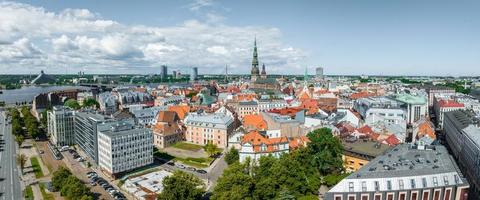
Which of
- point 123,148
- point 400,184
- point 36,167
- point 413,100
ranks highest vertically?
point 413,100

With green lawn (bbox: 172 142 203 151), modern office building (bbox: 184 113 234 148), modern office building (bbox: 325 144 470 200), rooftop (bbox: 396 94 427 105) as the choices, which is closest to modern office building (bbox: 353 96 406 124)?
rooftop (bbox: 396 94 427 105)

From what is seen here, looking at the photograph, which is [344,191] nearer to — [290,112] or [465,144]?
[465,144]

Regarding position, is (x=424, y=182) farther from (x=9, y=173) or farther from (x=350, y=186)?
(x=9, y=173)

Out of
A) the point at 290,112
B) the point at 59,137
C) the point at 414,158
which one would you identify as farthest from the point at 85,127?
the point at 414,158

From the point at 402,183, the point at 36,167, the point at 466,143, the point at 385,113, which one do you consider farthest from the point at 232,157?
the point at 385,113

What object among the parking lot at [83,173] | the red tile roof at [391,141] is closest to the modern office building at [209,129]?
the parking lot at [83,173]

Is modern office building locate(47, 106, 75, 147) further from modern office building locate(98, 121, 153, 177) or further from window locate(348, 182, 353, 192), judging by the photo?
window locate(348, 182, 353, 192)
